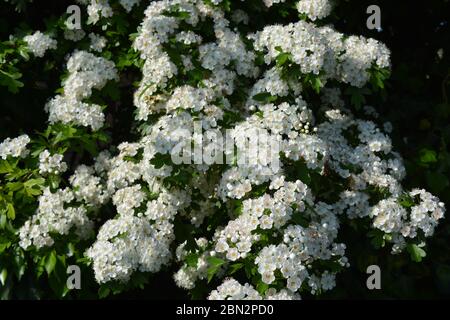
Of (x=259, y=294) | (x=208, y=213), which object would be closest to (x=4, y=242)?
(x=208, y=213)

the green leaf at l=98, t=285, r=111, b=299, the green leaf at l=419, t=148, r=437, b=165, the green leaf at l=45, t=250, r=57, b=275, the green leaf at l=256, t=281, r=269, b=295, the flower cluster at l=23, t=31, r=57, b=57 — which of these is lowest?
the green leaf at l=98, t=285, r=111, b=299

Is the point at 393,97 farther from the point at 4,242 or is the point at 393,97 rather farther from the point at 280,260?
the point at 4,242

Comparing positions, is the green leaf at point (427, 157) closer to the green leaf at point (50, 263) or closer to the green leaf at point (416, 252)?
the green leaf at point (416, 252)

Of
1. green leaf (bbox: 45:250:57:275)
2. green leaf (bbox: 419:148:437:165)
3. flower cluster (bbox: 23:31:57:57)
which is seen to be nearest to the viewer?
green leaf (bbox: 45:250:57:275)

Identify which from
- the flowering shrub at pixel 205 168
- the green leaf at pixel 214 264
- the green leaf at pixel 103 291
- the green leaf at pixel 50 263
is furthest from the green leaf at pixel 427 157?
the green leaf at pixel 50 263

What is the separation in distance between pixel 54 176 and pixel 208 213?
76 cm

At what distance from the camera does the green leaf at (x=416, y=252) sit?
10.4 feet

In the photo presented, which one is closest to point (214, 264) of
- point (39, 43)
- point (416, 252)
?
point (416, 252)

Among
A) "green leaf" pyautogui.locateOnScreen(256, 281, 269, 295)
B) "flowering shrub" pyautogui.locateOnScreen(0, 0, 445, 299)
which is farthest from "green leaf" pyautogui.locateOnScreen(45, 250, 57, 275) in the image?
"green leaf" pyautogui.locateOnScreen(256, 281, 269, 295)

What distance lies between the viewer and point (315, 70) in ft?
10.8

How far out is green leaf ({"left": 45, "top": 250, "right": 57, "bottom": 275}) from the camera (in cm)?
313

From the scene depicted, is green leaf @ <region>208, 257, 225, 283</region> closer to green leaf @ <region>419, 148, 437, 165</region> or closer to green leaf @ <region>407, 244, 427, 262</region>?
green leaf @ <region>407, 244, 427, 262</region>

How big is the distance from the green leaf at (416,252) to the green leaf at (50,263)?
1.64 metres

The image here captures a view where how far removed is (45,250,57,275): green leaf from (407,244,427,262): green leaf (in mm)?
1641
